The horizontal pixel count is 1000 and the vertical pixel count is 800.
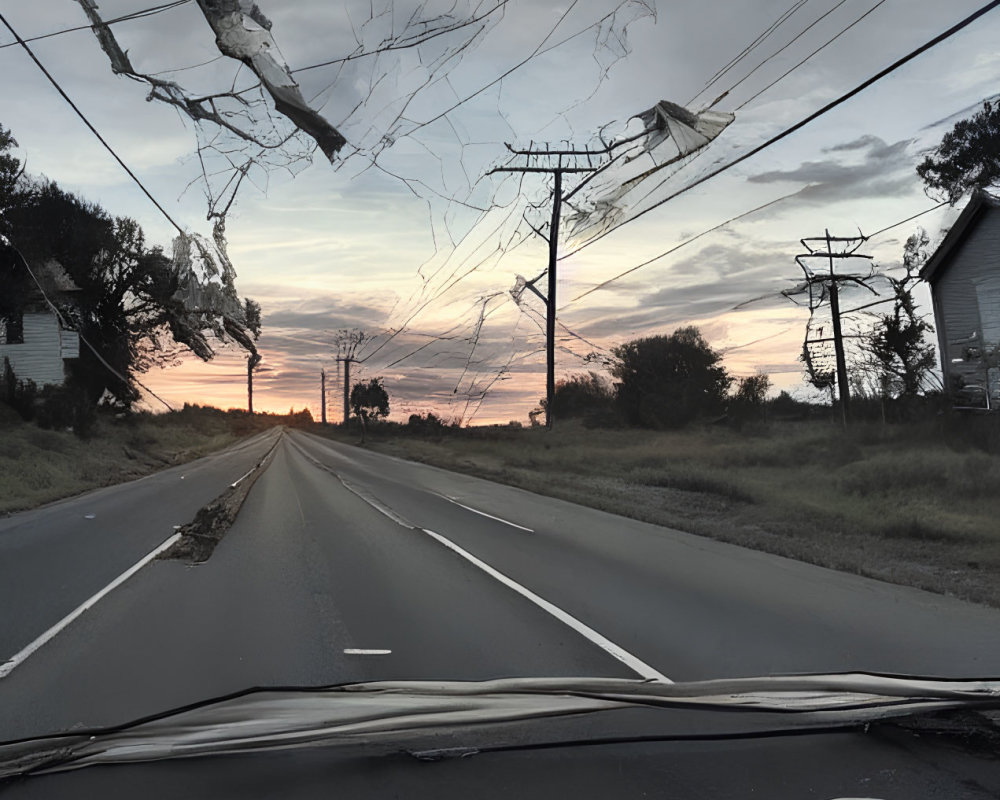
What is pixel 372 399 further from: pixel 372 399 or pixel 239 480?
pixel 239 480

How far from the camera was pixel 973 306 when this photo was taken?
87.6 ft

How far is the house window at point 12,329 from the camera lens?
125 ft

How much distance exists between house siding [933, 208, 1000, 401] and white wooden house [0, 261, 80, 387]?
39387 mm

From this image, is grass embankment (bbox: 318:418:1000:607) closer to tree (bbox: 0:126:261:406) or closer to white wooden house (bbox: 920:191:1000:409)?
white wooden house (bbox: 920:191:1000:409)

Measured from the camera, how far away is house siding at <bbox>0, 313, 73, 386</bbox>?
127 ft

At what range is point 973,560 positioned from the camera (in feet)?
36.5

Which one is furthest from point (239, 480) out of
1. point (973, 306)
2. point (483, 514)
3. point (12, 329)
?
point (973, 306)

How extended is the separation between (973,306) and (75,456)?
1339 inches

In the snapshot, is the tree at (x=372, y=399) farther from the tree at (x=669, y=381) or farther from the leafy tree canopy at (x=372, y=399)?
the tree at (x=669, y=381)

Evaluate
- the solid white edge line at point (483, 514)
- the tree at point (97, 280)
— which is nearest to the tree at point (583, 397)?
the tree at point (97, 280)

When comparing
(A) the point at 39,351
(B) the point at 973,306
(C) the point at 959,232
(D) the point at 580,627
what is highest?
(C) the point at 959,232

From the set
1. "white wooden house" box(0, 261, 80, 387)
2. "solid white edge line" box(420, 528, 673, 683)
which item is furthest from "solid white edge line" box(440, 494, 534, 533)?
"white wooden house" box(0, 261, 80, 387)

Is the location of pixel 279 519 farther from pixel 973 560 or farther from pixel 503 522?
pixel 973 560

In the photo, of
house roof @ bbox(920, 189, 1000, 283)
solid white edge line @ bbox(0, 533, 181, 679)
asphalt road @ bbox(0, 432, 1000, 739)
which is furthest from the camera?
house roof @ bbox(920, 189, 1000, 283)
